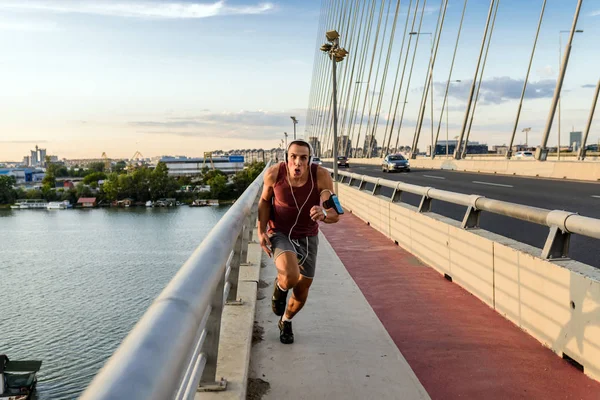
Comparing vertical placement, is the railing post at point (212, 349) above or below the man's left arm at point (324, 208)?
below

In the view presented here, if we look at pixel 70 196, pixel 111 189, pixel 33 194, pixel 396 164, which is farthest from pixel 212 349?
pixel 33 194

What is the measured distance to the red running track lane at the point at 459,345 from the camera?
12.1ft

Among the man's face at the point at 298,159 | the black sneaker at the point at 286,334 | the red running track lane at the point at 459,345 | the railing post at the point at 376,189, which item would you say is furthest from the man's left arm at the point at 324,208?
the railing post at the point at 376,189

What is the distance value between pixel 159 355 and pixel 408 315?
A: 4.42m

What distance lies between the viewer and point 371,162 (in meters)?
70.2

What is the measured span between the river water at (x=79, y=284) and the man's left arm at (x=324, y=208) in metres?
17.9

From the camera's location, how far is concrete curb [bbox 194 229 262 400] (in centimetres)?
294

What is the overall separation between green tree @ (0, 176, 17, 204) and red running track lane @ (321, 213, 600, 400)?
162110mm

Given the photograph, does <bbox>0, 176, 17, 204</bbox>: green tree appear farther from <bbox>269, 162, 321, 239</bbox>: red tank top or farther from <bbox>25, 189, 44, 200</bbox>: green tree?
<bbox>269, 162, 321, 239</bbox>: red tank top

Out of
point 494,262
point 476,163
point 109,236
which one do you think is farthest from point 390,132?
point 494,262

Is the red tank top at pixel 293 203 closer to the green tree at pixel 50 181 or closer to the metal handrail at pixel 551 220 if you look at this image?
the metal handrail at pixel 551 220

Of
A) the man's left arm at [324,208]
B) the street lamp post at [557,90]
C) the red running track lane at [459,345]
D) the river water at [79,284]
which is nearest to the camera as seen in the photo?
the red running track lane at [459,345]

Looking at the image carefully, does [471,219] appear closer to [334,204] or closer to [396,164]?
[334,204]

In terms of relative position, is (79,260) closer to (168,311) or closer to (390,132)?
(390,132)
